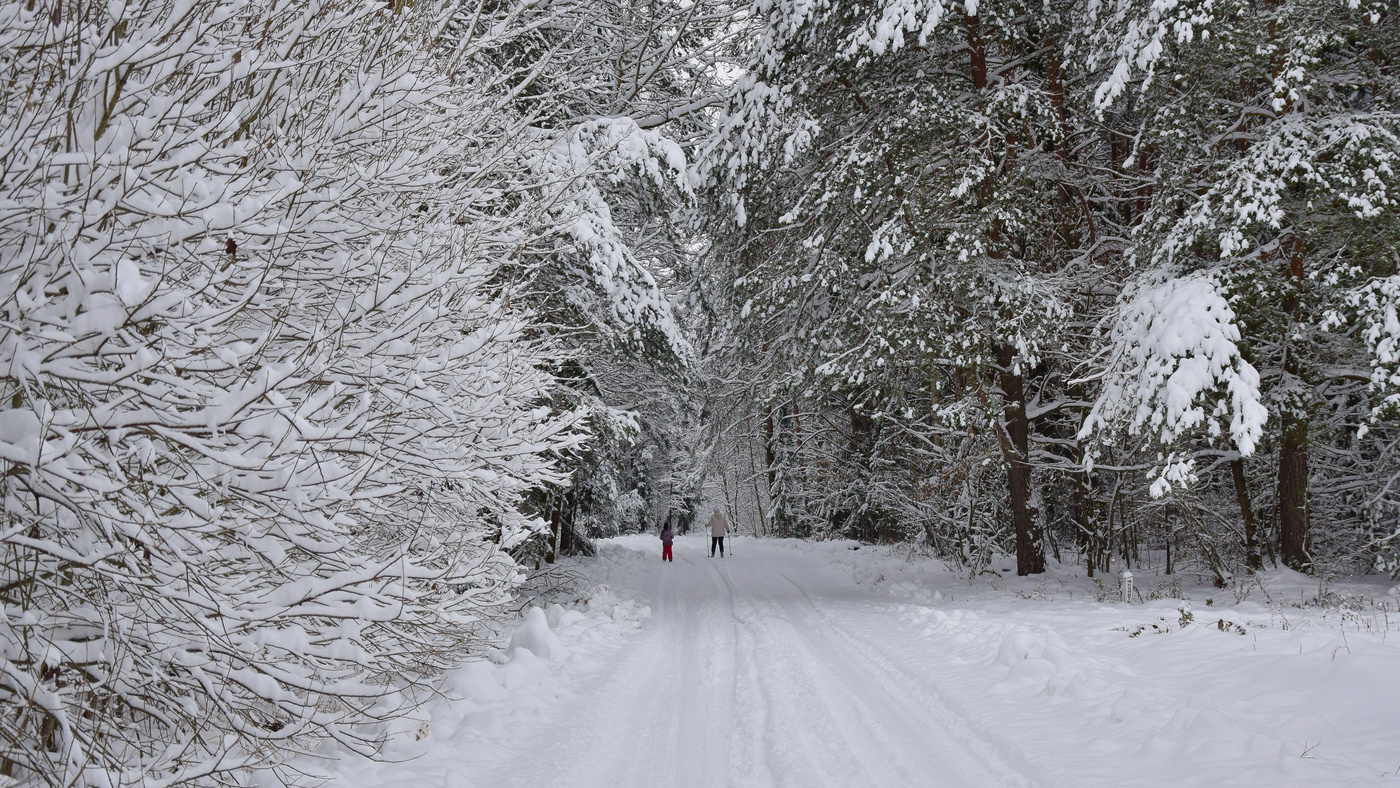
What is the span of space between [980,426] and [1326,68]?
5.94m

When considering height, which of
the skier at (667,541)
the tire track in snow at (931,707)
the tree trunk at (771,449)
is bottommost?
the skier at (667,541)

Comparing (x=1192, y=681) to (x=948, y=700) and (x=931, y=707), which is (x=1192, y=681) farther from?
(x=931, y=707)

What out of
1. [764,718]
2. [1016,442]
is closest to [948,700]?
[764,718]

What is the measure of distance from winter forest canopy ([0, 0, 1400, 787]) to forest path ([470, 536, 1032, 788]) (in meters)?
1.08

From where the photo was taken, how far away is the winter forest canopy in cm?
269

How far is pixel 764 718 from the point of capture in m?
5.47

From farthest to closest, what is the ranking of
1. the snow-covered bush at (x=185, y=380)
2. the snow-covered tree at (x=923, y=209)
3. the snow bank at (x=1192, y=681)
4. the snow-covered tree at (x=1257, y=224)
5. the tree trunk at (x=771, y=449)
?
the tree trunk at (x=771, y=449) < the snow-covered tree at (x=923, y=209) < the snow-covered tree at (x=1257, y=224) < the snow bank at (x=1192, y=681) < the snow-covered bush at (x=185, y=380)

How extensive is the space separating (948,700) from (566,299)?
22.2 ft

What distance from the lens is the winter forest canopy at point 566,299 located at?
8.81 ft

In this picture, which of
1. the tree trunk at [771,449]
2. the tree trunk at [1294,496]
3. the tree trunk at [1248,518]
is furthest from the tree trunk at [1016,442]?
the tree trunk at [771,449]

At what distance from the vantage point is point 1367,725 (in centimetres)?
417

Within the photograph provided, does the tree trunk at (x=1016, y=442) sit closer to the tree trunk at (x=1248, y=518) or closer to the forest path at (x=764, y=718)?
the tree trunk at (x=1248, y=518)

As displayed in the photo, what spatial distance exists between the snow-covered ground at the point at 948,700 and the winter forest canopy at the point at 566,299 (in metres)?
0.76

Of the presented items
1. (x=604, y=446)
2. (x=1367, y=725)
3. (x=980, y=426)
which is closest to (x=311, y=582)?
(x=1367, y=725)
